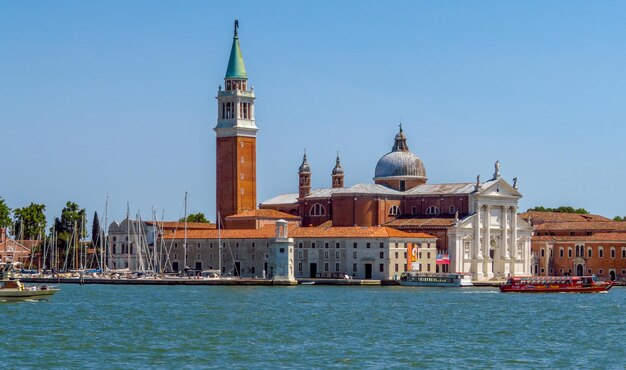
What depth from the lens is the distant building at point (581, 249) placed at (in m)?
107

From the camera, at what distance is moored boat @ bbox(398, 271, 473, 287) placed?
9294 cm

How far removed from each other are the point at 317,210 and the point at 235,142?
823cm

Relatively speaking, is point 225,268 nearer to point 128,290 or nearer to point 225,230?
point 225,230

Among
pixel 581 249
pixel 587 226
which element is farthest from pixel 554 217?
pixel 581 249

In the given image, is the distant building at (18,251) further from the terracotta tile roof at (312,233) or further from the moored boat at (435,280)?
Result: the moored boat at (435,280)

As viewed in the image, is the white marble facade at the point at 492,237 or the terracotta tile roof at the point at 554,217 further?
the terracotta tile roof at the point at 554,217

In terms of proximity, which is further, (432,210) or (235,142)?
(235,142)

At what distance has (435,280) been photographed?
93.2m

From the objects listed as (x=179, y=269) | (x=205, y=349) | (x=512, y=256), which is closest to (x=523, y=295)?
(x=512, y=256)

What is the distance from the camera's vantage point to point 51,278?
98.8 meters

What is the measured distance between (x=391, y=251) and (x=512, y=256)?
12.3 metres

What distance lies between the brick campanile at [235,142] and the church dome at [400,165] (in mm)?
9869

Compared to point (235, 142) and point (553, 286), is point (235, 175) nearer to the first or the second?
point (235, 142)

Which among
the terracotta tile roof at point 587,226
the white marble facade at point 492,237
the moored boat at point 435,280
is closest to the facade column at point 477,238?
the white marble facade at point 492,237
